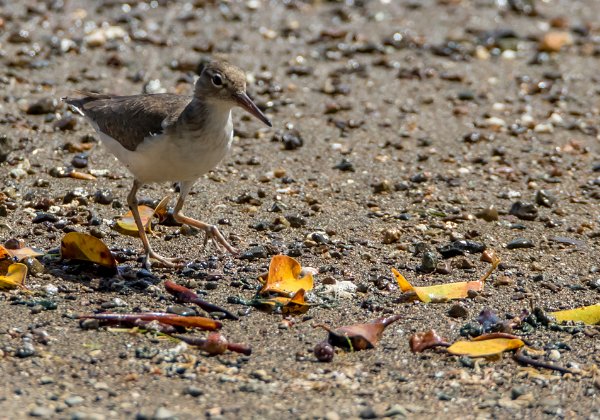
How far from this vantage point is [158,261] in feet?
22.7

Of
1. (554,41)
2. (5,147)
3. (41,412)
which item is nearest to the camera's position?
(41,412)

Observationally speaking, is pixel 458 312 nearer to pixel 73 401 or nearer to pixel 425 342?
pixel 425 342

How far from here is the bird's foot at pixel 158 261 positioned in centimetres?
689

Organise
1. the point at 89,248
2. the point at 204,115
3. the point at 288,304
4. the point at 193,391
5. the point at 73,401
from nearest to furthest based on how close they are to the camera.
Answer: the point at 73,401 → the point at 193,391 → the point at 288,304 → the point at 89,248 → the point at 204,115

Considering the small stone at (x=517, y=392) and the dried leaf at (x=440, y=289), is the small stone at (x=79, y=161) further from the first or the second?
the small stone at (x=517, y=392)

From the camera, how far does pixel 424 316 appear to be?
626 cm

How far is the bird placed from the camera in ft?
22.3

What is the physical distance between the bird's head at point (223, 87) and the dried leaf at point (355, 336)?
1950 millimetres

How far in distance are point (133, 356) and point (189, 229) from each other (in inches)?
90.3

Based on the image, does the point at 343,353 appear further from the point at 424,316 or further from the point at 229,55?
the point at 229,55

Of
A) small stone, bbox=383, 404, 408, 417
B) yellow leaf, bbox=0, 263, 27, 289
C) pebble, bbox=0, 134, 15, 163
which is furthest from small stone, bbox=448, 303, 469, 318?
pebble, bbox=0, 134, 15, 163

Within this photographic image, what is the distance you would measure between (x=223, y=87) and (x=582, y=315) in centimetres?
287

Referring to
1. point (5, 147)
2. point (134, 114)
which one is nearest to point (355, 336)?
point (134, 114)

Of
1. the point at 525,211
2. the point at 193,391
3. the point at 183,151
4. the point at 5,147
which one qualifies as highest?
the point at 183,151
